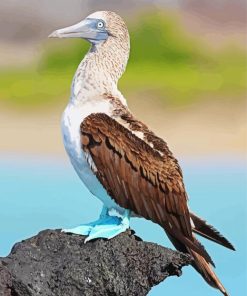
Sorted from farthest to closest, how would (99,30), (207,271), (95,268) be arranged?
(99,30) < (207,271) < (95,268)

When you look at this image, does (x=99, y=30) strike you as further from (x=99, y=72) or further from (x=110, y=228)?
(x=110, y=228)

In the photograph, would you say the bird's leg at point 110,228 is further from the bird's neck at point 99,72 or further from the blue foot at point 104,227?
the bird's neck at point 99,72

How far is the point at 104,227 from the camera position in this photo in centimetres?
382

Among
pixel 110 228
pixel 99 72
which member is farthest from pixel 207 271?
pixel 99 72

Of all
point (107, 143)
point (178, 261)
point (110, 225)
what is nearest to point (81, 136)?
point (107, 143)

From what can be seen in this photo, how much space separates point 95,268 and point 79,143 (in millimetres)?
495

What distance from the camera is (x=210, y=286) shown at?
12.7ft

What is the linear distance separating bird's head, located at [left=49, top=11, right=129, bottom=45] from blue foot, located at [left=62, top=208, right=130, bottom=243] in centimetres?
71

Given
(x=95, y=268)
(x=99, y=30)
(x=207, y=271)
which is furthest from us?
(x=99, y=30)

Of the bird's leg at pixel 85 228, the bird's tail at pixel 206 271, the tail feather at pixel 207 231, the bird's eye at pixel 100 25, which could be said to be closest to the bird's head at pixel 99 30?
the bird's eye at pixel 100 25

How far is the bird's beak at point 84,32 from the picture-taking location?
3.96 meters

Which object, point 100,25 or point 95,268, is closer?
point 95,268

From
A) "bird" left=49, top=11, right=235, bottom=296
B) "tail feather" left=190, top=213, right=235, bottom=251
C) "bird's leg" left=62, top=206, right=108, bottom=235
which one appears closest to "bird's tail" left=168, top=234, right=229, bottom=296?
"bird" left=49, top=11, right=235, bottom=296

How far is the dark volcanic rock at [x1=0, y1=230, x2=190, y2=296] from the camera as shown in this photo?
372cm
